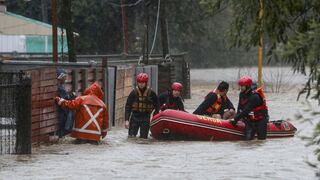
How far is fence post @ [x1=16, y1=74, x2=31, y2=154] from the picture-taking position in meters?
15.3

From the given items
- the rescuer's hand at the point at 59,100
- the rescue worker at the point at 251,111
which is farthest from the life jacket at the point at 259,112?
the rescuer's hand at the point at 59,100

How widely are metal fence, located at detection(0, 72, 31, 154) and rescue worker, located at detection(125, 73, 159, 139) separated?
13.2 feet

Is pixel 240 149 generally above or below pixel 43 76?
below

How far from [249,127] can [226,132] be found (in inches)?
19.6

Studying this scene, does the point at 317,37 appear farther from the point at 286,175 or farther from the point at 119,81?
the point at 119,81

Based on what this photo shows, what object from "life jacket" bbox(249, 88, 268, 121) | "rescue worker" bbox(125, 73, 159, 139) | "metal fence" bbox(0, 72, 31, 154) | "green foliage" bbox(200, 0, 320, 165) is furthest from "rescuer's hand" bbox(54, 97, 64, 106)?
"green foliage" bbox(200, 0, 320, 165)

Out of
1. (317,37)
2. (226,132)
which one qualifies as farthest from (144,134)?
(317,37)

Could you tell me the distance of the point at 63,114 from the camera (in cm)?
1775

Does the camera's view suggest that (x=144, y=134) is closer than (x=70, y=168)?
No

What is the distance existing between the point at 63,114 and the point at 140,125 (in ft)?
7.21

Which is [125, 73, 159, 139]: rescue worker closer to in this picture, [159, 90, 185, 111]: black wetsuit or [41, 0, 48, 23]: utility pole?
[159, 90, 185, 111]: black wetsuit

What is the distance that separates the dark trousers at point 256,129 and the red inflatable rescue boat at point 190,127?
16cm

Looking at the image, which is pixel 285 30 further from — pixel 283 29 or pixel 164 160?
pixel 164 160

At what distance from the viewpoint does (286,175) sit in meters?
13.2
